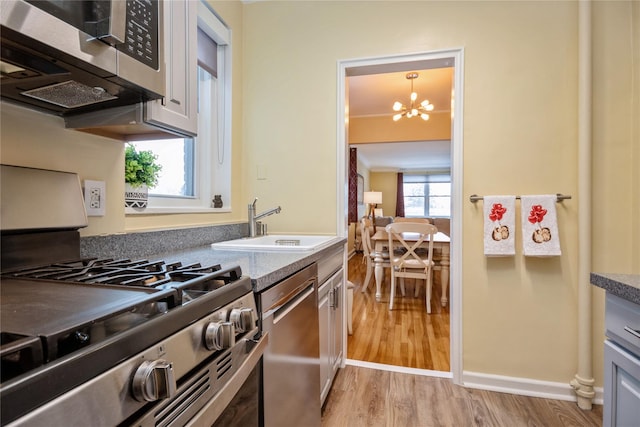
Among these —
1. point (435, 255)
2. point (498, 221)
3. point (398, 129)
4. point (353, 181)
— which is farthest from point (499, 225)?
point (353, 181)

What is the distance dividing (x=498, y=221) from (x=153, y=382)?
1.91 meters

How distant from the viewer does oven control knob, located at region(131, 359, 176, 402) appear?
1.49ft

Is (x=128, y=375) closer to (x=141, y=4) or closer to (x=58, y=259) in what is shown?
(x=58, y=259)

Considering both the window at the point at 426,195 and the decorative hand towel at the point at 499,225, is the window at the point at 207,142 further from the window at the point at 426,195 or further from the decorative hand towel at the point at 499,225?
the window at the point at 426,195

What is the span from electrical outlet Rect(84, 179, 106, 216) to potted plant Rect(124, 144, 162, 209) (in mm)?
176

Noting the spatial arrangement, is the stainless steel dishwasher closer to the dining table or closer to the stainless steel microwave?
the stainless steel microwave

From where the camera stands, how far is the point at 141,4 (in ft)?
2.74

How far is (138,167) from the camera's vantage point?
1.38 m

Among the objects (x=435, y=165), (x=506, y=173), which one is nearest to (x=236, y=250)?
(x=506, y=173)

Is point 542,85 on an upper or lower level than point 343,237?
upper

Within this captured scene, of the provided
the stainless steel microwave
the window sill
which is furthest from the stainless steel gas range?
the window sill

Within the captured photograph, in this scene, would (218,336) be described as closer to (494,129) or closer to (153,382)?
(153,382)

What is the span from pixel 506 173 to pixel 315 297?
1.38m

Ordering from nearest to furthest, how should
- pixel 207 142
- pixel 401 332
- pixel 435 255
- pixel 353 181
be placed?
pixel 207 142 < pixel 401 332 < pixel 435 255 < pixel 353 181
